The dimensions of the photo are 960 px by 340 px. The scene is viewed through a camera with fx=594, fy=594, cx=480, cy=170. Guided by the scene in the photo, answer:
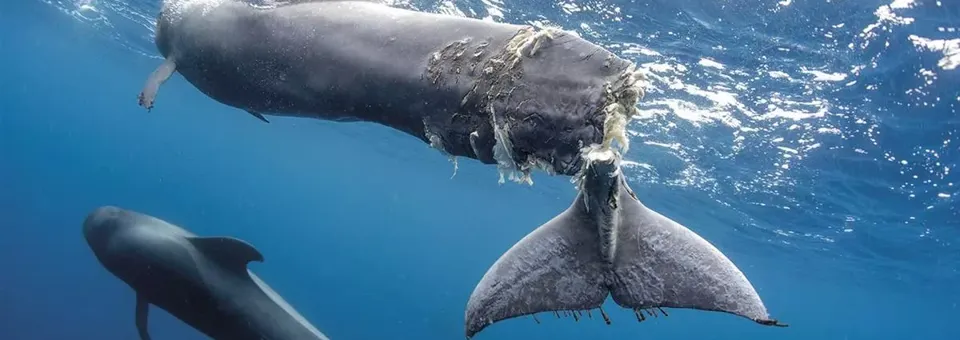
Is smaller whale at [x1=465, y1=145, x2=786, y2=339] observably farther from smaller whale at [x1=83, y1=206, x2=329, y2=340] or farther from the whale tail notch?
smaller whale at [x1=83, y1=206, x2=329, y2=340]

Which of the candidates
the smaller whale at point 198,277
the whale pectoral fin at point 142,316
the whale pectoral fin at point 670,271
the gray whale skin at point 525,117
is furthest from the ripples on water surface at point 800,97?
the whale pectoral fin at point 142,316

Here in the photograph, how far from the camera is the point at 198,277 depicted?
350 inches

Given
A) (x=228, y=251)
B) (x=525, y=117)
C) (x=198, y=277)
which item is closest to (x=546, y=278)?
(x=525, y=117)

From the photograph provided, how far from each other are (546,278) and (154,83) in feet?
15.0

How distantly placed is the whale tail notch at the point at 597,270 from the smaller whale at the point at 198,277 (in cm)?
606

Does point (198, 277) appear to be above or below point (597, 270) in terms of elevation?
below

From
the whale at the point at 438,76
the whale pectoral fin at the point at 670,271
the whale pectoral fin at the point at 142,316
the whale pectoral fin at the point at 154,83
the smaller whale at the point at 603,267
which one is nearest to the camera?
the whale at the point at 438,76

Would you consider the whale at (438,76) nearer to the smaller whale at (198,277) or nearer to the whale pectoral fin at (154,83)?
the whale pectoral fin at (154,83)

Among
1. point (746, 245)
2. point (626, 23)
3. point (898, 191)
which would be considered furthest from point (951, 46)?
point (746, 245)

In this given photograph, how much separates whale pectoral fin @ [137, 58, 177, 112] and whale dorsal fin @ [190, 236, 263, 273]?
3.24 metres

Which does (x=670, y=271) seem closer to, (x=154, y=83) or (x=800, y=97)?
(x=154, y=83)

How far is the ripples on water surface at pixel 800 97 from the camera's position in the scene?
1115cm

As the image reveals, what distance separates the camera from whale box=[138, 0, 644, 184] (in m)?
2.91

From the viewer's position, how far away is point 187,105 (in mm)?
56812
